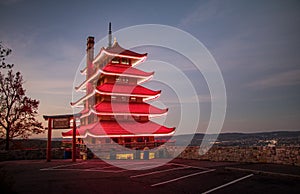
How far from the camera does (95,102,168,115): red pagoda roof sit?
30.2 m

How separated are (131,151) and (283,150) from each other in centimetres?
1388

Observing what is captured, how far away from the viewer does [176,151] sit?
76.7 ft

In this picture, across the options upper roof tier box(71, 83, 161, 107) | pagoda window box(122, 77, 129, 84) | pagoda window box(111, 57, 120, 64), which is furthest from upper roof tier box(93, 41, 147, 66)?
upper roof tier box(71, 83, 161, 107)

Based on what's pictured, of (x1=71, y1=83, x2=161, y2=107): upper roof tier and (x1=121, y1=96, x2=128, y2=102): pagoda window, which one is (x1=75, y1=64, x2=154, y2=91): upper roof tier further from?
(x1=121, y1=96, x2=128, y2=102): pagoda window

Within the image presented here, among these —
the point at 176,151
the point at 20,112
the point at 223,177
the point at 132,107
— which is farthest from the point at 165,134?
the point at 223,177

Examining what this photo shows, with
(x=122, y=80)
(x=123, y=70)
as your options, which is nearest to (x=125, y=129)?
(x=122, y=80)

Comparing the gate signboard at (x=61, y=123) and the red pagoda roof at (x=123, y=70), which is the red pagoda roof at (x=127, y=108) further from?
the gate signboard at (x=61, y=123)

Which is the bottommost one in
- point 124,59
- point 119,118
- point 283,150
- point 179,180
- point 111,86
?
point 179,180

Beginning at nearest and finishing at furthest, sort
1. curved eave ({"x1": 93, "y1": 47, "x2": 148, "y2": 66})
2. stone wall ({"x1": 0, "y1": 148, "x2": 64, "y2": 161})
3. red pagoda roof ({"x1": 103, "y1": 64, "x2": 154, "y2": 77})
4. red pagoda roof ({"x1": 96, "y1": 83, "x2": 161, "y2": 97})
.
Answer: stone wall ({"x1": 0, "y1": 148, "x2": 64, "y2": 161}) → red pagoda roof ({"x1": 96, "y1": 83, "x2": 161, "y2": 97}) → red pagoda roof ({"x1": 103, "y1": 64, "x2": 154, "y2": 77}) → curved eave ({"x1": 93, "y1": 47, "x2": 148, "y2": 66})

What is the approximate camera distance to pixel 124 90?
32469 millimetres

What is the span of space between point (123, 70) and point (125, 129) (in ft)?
28.1

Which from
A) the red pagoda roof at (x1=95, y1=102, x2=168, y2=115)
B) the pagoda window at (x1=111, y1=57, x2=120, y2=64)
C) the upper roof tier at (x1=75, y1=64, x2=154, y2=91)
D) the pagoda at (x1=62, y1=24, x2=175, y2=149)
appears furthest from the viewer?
the pagoda window at (x1=111, y1=57, x2=120, y2=64)

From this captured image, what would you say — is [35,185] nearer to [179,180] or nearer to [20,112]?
[179,180]

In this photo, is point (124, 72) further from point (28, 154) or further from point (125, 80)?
point (28, 154)
